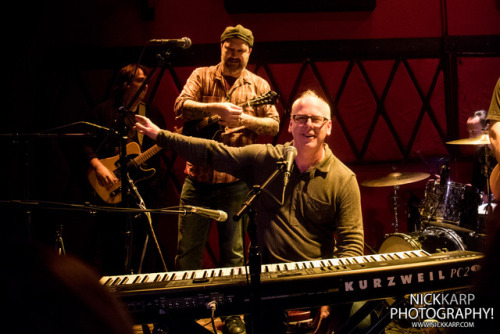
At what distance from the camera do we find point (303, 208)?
2.50 meters

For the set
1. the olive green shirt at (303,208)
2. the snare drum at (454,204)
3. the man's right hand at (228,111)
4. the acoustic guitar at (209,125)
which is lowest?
the olive green shirt at (303,208)

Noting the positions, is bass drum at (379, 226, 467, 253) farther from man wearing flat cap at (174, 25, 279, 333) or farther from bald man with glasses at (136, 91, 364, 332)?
man wearing flat cap at (174, 25, 279, 333)

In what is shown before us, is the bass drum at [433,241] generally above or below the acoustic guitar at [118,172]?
below

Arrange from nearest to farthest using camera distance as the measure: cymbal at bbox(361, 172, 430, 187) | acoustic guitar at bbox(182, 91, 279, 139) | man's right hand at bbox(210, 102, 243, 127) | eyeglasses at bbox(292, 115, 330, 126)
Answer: eyeglasses at bbox(292, 115, 330, 126)
man's right hand at bbox(210, 102, 243, 127)
acoustic guitar at bbox(182, 91, 279, 139)
cymbal at bbox(361, 172, 430, 187)

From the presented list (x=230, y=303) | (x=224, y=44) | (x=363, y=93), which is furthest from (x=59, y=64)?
(x=230, y=303)

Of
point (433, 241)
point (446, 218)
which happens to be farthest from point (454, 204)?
point (433, 241)

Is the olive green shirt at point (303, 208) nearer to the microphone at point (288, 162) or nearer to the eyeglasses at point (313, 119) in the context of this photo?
the eyeglasses at point (313, 119)

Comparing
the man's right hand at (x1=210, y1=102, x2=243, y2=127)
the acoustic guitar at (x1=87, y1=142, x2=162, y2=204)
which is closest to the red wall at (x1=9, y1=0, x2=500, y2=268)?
the acoustic guitar at (x1=87, y1=142, x2=162, y2=204)

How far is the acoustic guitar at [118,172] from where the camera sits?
3.83 meters

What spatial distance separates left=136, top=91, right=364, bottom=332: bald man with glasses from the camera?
2.44m

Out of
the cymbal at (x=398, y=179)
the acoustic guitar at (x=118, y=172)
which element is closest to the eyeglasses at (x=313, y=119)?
the acoustic guitar at (x=118, y=172)

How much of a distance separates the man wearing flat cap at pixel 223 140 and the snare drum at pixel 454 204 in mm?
2052

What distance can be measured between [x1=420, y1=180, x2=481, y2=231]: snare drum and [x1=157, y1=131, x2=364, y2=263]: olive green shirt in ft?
6.55

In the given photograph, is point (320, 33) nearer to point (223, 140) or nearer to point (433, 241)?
point (223, 140)
